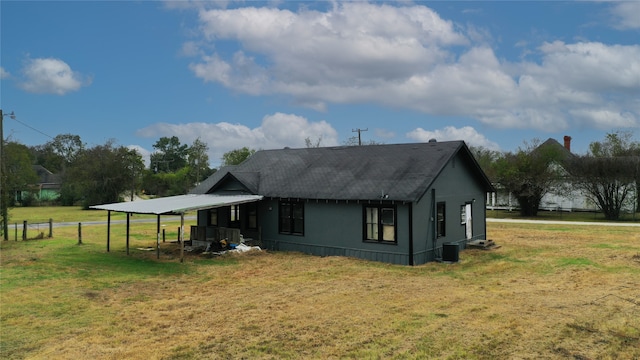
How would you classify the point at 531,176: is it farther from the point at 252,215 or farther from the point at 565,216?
the point at 252,215

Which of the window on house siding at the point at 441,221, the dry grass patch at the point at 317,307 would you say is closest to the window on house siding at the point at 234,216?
the dry grass patch at the point at 317,307

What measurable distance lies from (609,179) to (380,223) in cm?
2902

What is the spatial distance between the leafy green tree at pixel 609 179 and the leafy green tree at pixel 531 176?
2.01 m

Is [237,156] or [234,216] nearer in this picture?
[234,216]

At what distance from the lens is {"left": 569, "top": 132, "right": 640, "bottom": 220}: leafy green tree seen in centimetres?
3691

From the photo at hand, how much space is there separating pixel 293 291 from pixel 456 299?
4.39 m

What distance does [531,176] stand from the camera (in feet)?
134

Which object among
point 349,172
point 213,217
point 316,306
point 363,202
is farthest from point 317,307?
point 213,217

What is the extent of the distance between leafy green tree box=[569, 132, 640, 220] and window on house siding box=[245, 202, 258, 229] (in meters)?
30.2

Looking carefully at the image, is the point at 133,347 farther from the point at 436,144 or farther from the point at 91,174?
the point at 91,174

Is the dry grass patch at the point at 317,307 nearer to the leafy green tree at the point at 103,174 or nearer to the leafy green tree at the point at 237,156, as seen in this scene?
the leafy green tree at the point at 103,174

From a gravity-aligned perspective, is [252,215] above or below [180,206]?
below

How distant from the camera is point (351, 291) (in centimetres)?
1287

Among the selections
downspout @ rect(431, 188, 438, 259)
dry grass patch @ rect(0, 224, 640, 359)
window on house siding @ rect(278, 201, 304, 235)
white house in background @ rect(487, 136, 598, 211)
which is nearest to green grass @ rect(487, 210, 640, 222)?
white house in background @ rect(487, 136, 598, 211)
